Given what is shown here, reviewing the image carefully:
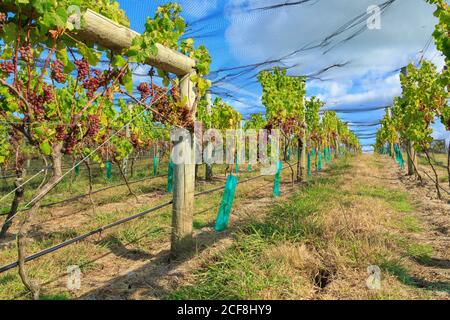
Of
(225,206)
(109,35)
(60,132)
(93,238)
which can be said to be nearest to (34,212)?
(60,132)

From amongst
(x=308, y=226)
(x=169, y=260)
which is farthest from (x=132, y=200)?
(x=308, y=226)

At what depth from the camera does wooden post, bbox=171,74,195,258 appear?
363 centimetres

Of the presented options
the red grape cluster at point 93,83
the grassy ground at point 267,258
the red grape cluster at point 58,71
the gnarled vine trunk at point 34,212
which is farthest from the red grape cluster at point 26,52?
the grassy ground at point 267,258

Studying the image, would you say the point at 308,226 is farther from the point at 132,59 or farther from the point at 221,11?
the point at 221,11

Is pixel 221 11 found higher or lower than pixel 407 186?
higher

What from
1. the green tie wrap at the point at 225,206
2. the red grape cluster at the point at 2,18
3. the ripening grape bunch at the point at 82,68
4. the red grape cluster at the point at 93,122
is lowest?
the green tie wrap at the point at 225,206

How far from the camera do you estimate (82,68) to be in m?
2.60

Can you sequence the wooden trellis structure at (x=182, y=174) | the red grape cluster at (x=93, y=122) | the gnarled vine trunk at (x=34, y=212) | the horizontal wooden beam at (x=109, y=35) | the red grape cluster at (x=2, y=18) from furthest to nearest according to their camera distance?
the wooden trellis structure at (x=182, y=174), the red grape cluster at (x=93, y=122), the horizontal wooden beam at (x=109, y=35), the gnarled vine trunk at (x=34, y=212), the red grape cluster at (x=2, y=18)

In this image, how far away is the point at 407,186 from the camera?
9109 millimetres

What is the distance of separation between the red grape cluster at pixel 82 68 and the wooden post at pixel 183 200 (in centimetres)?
127

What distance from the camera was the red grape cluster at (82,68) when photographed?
2.58m

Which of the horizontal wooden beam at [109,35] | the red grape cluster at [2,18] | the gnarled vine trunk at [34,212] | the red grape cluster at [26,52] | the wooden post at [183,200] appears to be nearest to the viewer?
the red grape cluster at [2,18]

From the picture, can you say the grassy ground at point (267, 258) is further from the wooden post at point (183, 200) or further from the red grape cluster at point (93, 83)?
the red grape cluster at point (93, 83)

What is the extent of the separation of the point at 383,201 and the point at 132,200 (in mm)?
5349
